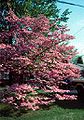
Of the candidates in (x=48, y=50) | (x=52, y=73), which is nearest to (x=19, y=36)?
(x=48, y=50)

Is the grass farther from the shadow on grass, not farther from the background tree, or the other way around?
the background tree

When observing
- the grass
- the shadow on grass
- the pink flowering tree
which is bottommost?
the shadow on grass

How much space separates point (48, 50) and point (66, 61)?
63.6 inches

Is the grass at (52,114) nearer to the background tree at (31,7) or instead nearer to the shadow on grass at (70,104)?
the shadow on grass at (70,104)

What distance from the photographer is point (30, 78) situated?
13.4 m

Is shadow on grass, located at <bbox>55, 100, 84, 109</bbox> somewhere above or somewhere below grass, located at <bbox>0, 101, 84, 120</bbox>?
below

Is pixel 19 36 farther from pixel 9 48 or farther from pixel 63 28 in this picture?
pixel 63 28

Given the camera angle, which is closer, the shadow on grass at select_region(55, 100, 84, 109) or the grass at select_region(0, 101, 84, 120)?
the grass at select_region(0, 101, 84, 120)

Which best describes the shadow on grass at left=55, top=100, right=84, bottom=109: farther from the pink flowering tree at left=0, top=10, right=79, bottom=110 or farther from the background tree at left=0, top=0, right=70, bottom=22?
the background tree at left=0, top=0, right=70, bottom=22

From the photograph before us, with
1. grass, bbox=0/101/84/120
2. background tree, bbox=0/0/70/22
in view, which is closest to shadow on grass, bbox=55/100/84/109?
grass, bbox=0/101/84/120

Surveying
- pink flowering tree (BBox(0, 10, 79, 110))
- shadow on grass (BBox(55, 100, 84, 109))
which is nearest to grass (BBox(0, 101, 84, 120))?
shadow on grass (BBox(55, 100, 84, 109))

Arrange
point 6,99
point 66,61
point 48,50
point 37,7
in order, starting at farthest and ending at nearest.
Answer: point 37,7, point 66,61, point 48,50, point 6,99

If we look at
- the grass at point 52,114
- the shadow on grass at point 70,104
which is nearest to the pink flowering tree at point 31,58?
the grass at point 52,114

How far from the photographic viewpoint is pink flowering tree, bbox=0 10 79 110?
1224 cm
